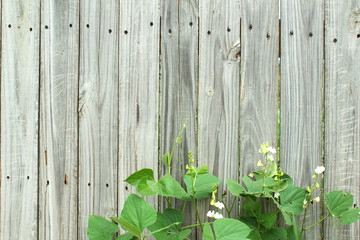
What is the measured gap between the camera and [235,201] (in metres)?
1.59

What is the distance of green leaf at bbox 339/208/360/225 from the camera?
1.43 metres

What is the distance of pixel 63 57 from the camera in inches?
65.0

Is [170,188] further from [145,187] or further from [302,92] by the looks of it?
[302,92]

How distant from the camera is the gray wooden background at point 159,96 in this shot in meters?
1.56

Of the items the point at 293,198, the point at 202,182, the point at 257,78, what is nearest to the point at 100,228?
the point at 202,182

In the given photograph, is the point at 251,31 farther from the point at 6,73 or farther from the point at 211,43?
the point at 6,73

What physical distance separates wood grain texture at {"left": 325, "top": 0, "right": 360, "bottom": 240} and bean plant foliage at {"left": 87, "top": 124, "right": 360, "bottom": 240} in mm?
89

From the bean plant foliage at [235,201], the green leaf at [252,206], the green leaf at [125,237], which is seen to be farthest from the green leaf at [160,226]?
the green leaf at [252,206]

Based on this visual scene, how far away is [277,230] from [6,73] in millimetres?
1337

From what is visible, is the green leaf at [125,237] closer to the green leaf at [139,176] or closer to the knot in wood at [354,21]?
the green leaf at [139,176]

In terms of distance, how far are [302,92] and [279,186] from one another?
41 centimetres

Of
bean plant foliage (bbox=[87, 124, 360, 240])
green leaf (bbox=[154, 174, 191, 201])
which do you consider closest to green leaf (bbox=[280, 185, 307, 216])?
bean plant foliage (bbox=[87, 124, 360, 240])

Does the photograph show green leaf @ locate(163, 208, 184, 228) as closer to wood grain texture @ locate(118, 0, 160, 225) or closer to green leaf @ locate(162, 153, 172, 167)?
wood grain texture @ locate(118, 0, 160, 225)

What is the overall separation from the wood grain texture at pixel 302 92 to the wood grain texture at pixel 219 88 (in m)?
0.20
